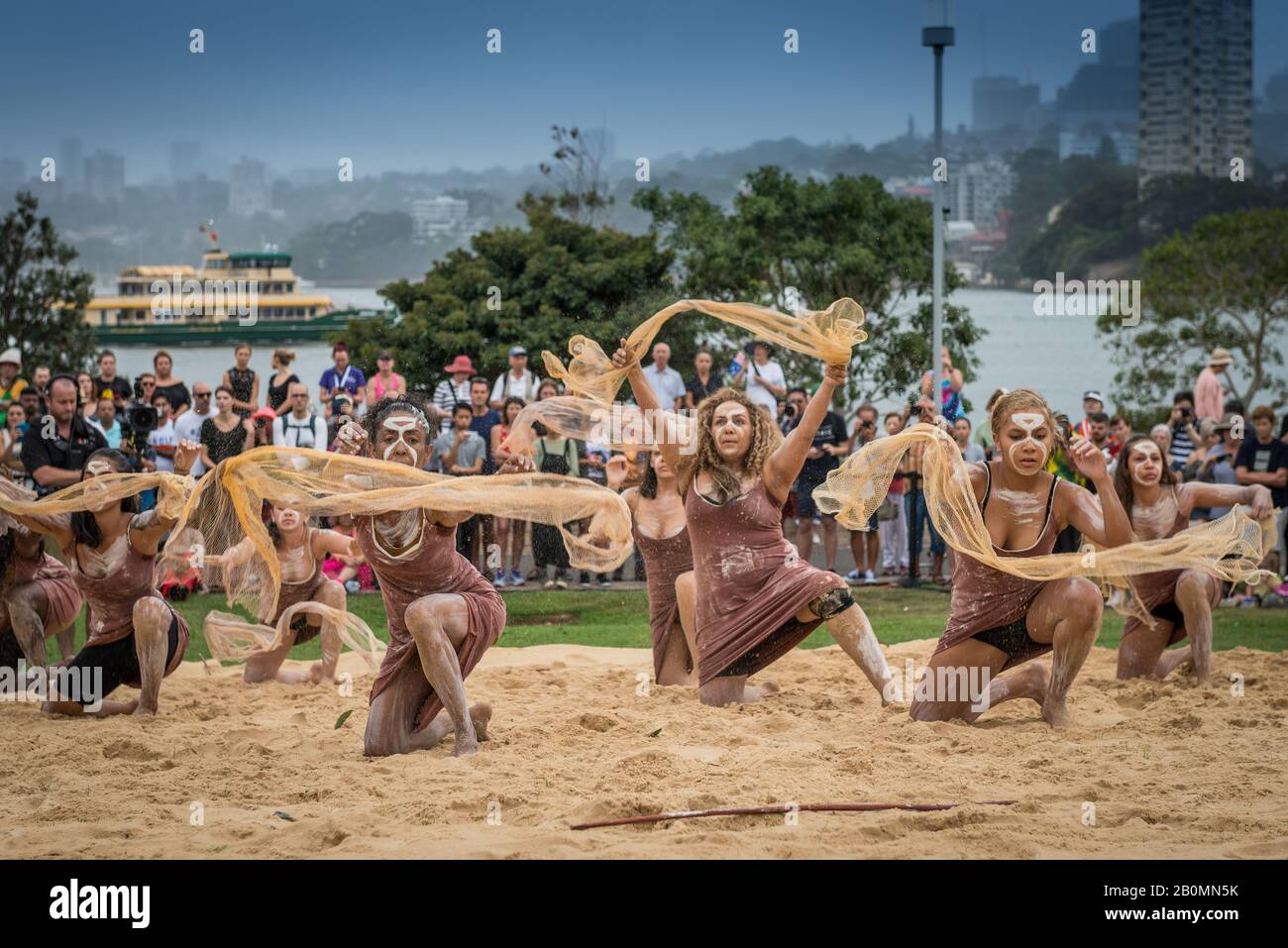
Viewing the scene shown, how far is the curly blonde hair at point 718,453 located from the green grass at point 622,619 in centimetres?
299

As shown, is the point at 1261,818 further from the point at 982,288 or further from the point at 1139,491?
the point at 982,288

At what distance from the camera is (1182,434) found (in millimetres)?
13703

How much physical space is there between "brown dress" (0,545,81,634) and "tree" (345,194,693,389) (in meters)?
8.93

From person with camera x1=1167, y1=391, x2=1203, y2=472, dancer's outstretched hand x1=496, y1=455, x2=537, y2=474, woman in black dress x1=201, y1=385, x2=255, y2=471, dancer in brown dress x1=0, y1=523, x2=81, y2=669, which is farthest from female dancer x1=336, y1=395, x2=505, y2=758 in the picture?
person with camera x1=1167, y1=391, x2=1203, y2=472

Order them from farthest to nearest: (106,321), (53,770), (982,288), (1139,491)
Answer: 1. (982,288)
2. (106,321)
3. (1139,491)
4. (53,770)

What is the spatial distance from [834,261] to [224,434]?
887 centimetres

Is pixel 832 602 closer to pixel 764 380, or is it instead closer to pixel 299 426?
pixel 764 380

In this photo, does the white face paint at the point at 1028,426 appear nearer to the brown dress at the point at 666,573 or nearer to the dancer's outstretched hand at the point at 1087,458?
the dancer's outstretched hand at the point at 1087,458

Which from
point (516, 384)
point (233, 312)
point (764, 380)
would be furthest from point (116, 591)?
point (233, 312)

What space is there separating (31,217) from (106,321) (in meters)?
8.01

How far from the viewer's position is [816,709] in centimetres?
803

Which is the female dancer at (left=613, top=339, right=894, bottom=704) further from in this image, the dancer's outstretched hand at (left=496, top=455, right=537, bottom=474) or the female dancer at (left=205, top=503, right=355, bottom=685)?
the female dancer at (left=205, top=503, right=355, bottom=685)

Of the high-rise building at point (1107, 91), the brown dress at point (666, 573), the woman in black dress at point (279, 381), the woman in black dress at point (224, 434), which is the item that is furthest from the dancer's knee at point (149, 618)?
the high-rise building at point (1107, 91)
